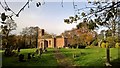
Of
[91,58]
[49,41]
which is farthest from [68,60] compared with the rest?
[49,41]

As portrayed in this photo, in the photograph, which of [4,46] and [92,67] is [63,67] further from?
[4,46]

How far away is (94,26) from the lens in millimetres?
5316

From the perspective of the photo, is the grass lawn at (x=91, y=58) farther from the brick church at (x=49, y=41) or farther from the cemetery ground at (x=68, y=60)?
the brick church at (x=49, y=41)

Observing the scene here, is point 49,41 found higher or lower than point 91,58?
lower

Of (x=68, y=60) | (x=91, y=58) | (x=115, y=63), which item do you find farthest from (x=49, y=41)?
(x=115, y=63)

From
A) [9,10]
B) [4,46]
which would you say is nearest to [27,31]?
[4,46]

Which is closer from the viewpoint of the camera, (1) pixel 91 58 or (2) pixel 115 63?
(2) pixel 115 63

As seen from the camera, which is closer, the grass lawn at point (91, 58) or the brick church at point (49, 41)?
the grass lawn at point (91, 58)

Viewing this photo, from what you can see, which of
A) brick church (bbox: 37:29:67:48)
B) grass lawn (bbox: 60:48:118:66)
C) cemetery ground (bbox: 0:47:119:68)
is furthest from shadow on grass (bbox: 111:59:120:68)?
brick church (bbox: 37:29:67:48)

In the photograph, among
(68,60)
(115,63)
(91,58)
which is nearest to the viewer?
(115,63)

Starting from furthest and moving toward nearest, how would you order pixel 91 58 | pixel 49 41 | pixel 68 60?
pixel 49 41 → pixel 68 60 → pixel 91 58

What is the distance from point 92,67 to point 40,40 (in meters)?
57.5


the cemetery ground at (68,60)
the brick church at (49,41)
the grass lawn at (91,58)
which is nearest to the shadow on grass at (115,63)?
the cemetery ground at (68,60)

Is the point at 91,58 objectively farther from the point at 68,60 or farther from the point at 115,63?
the point at 115,63
